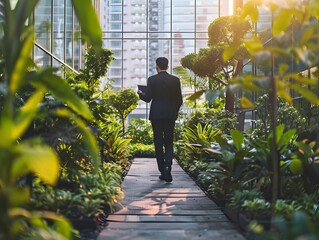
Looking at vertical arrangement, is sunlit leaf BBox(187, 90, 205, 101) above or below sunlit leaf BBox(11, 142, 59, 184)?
above

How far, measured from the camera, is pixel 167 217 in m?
3.62

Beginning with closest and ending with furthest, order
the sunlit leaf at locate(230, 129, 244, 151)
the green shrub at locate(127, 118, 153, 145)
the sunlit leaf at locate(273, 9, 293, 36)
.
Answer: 1. the sunlit leaf at locate(273, 9, 293, 36)
2. the sunlit leaf at locate(230, 129, 244, 151)
3. the green shrub at locate(127, 118, 153, 145)

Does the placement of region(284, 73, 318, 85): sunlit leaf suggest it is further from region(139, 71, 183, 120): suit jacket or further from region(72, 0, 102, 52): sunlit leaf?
region(139, 71, 183, 120): suit jacket

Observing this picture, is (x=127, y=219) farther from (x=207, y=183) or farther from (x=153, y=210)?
(x=207, y=183)

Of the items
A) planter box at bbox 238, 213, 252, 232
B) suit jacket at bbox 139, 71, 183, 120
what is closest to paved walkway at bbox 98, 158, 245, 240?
planter box at bbox 238, 213, 252, 232

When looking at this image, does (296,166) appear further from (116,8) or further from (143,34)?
(116,8)

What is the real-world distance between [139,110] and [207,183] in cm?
1399

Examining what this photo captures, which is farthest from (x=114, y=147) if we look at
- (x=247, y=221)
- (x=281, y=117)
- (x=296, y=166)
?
(x=247, y=221)

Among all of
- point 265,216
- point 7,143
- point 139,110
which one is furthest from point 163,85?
point 139,110

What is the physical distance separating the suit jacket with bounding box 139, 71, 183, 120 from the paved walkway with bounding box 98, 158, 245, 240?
911 millimetres

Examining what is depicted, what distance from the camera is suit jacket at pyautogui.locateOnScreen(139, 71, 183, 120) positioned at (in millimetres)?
5902

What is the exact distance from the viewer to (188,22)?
61.9 ft

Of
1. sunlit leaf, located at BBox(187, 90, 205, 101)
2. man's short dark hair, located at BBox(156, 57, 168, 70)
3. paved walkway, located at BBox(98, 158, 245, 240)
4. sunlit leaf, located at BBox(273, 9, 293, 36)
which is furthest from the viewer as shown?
man's short dark hair, located at BBox(156, 57, 168, 70)

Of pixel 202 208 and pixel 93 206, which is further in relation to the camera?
pixel 202 208
